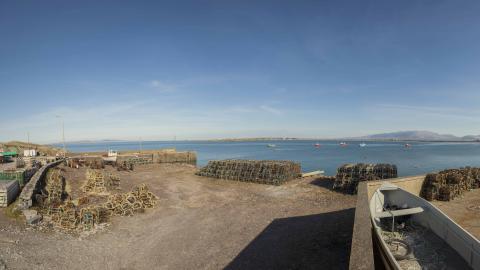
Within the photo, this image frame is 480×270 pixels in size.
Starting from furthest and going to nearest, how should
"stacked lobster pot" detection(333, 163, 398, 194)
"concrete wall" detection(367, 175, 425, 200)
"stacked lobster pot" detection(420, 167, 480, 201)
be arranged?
1. "stacked lobster pot" detection(333, 163, 398, 194)
2. "stacked lobster pot" detection(420, 167, 480, 201)
3. "concrete wall" detection(367, 175, 425, 200)

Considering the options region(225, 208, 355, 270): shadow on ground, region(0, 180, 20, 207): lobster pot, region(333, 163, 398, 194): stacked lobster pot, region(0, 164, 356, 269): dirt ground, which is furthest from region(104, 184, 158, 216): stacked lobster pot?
region(333, 163, 398, 194): stacked lobster pot

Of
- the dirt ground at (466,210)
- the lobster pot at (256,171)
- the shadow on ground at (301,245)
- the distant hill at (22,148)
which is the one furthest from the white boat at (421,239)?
the distant hill at (22,148)

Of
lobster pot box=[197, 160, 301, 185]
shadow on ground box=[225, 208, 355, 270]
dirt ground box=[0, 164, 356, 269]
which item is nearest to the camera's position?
shadow on ground box=[225, 208, 355, 270]

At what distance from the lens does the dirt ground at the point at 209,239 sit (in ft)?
35.7

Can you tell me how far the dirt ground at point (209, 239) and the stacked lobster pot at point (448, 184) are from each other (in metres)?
6.19

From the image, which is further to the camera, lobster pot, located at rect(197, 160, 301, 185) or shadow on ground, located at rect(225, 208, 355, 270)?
lobster pot, located at rect(197, 160, 301, 185)

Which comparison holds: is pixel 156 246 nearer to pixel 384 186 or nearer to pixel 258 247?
pixel 258 247

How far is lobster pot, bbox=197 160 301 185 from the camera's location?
86.3ft

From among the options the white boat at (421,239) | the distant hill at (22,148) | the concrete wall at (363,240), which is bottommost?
the white boat at (421,239)

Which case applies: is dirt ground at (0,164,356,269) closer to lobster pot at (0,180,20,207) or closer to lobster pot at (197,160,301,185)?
lobster pot at (0,180,20,207)

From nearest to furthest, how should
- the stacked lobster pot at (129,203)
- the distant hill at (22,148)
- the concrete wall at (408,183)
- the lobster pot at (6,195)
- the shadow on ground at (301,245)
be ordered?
the shadow on ground at (301,245) → the concrete wall at (408,183) → the lobster pot at (6,195) → the stacked lobster pot at (129,203) → the distant hill at (22,148)

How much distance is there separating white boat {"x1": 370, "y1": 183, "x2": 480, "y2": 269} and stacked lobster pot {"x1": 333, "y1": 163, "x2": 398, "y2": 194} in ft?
18.4

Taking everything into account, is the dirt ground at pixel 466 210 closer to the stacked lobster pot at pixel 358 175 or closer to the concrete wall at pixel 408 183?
the concrete wall at pixel 408 183

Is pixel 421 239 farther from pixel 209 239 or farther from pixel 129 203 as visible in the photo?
pixel 129 203
